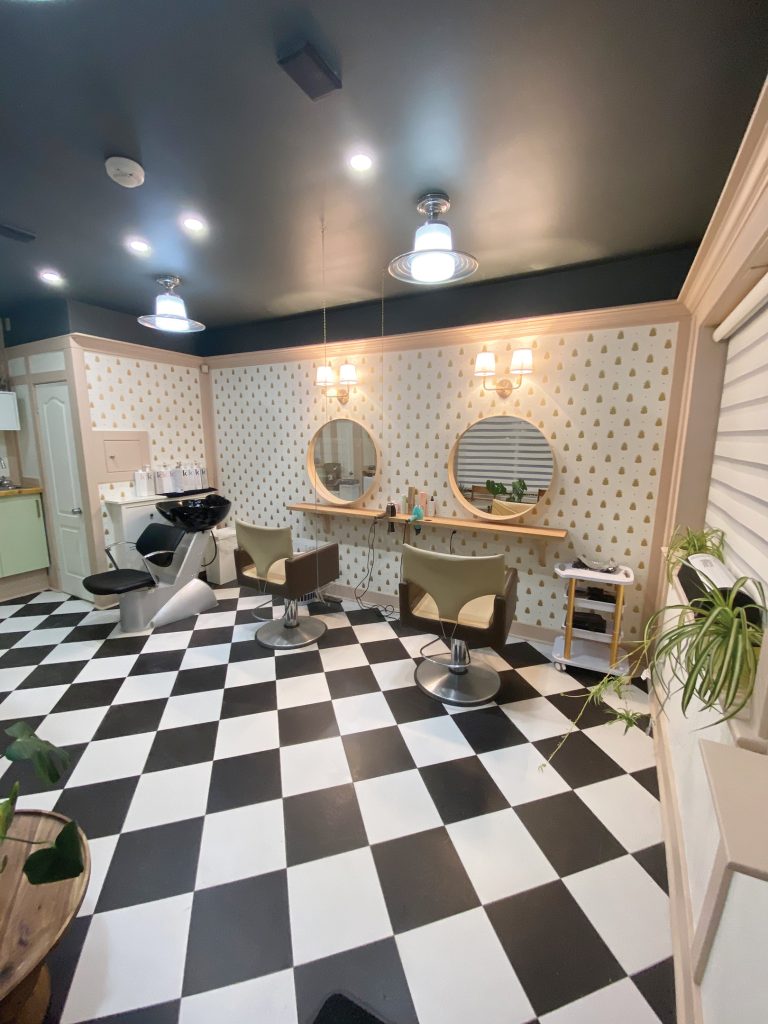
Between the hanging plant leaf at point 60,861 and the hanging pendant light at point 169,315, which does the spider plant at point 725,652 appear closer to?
the hanging plant leaf at point 60,861

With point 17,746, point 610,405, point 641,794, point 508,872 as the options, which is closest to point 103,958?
point 17,746

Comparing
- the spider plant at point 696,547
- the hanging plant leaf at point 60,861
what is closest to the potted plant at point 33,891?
the hanging plant leaf at point 60,861

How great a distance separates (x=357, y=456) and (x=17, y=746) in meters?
2.93

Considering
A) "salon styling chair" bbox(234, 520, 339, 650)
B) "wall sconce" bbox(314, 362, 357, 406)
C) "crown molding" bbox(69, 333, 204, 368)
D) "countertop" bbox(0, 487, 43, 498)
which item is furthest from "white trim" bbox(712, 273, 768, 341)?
"countertop" bbox(0, 487, 43, 498)

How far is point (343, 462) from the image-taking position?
367cm

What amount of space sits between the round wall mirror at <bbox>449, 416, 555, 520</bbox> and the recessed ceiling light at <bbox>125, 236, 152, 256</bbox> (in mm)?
2269

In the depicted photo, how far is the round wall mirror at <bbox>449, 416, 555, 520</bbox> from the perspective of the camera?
9.37 feet

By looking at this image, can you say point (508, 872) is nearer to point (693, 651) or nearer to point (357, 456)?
point (693, 651)

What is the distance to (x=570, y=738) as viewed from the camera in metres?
2.06

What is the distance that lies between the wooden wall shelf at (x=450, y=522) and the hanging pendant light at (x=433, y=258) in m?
1.63

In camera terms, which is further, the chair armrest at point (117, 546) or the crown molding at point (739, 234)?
the chair armrest at point (117, 546)

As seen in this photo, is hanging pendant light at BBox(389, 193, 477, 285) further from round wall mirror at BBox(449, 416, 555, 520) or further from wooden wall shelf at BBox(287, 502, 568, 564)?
wooden wall shelf at BBox(287, 502, 568, 564)

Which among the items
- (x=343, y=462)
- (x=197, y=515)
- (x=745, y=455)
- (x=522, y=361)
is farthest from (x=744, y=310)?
(x=197, y=515)

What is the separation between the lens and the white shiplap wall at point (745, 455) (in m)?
1.38
